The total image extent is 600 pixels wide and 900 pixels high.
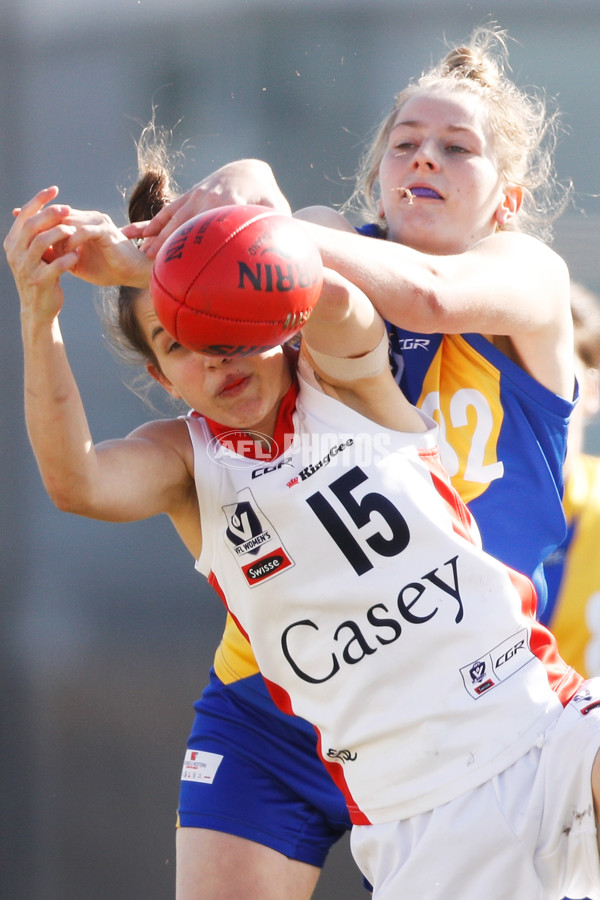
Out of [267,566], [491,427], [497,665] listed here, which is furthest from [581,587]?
[267,566]

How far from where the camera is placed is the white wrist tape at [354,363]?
46.2 inches

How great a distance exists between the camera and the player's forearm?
114 centimetres

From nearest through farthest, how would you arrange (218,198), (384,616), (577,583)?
1. (218,198)
2. (384,616)
3. (577,583)

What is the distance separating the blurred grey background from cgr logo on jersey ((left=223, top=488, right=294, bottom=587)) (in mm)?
1241

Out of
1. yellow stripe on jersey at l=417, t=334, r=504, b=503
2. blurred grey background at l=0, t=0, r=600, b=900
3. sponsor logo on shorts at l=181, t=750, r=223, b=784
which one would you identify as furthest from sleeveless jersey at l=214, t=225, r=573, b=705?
blurred grey background at l=0, t=0, r=600, b=900

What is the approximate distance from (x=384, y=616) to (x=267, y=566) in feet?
0.50

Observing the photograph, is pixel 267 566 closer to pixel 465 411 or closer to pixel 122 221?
pixel 465 411

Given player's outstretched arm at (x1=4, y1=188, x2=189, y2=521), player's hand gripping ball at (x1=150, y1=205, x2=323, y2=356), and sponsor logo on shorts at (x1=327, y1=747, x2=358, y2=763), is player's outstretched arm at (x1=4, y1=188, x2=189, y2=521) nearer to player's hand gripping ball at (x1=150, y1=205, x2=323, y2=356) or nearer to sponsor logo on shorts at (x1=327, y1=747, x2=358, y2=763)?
player's hand gripping ball at (x1=150, y1=205, x2=323, y2=356)

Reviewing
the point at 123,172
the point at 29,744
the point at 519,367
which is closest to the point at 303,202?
the point at 123,172

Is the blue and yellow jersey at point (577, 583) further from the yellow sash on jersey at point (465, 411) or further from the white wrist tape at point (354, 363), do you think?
the white wrist tape at point (354, 363)

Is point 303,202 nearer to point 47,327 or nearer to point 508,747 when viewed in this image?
point 47,327

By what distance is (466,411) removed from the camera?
1471mm

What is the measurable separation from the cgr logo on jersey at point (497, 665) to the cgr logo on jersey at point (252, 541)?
0.24 m

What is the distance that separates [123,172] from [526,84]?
998 millimetres
